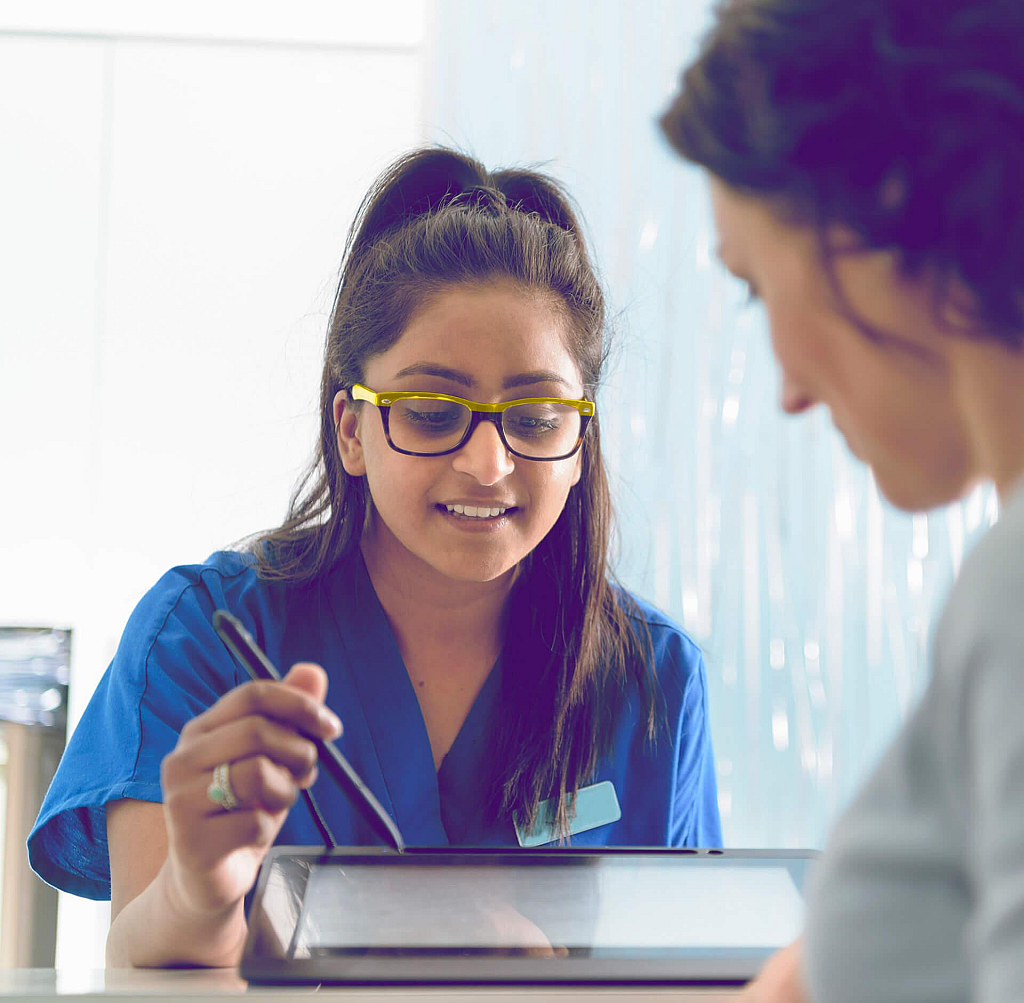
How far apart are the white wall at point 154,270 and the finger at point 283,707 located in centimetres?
156

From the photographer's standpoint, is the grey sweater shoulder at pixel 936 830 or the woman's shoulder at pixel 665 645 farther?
the woman's shoulder at pixel 665 645

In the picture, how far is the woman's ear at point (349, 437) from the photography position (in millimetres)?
1097

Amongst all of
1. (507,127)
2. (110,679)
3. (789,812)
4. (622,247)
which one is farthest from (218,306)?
(789,812)

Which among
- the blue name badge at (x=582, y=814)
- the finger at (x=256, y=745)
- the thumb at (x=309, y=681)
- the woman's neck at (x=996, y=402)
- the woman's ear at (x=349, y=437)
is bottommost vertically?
the blue name badge at (x=582, y=814)

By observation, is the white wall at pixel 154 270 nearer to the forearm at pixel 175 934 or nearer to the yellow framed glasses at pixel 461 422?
the yellow framed glasses at pixel 461 422

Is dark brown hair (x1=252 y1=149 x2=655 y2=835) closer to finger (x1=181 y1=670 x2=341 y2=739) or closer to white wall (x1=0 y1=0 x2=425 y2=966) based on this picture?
finger (x1=181 y1=670 x2=341 y2=739)

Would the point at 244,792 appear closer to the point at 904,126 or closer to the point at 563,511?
the point at 904,126

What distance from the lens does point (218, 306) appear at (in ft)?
6.96

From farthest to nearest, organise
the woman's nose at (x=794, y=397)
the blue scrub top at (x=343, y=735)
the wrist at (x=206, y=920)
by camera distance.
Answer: the blue scrub top at (x=343, y=735) → the wrist at (x=206, y=920) → the woman's nose at (x=794, y=397)

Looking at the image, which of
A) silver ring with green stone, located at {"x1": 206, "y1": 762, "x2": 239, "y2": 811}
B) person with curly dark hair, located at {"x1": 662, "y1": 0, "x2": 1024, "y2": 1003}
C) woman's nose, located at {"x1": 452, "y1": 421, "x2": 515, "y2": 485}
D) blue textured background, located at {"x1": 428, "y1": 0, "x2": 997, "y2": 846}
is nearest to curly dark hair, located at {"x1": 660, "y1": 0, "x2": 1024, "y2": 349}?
person with curly dark hair, located at {"x1": 662, "y1": 0, "x2": 1024, "y2": 1003}

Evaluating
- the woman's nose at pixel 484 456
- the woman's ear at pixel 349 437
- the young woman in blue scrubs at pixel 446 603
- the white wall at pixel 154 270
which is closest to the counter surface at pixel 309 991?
the young woman in blue scrubs at pixel 446 603

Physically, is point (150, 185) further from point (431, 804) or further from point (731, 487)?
point (431, 804)

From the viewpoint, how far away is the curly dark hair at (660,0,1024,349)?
0.31 metres

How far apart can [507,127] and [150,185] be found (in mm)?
734
